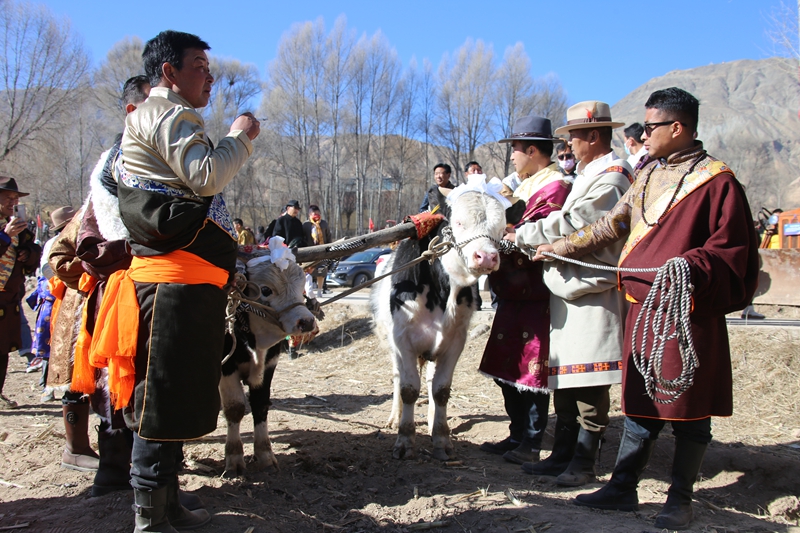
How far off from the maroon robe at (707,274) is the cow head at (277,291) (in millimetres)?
2123

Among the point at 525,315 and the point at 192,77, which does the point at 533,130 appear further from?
the point at 192,77

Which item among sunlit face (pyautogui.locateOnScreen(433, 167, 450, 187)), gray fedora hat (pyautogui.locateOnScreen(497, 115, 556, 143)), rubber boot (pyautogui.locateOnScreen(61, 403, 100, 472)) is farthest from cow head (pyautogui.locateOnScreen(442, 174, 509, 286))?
sunlit face (pyautogui.locateOnScreen(433, 167, 450, 187))

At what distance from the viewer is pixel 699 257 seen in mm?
2961

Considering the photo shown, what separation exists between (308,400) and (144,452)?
13.9 ft

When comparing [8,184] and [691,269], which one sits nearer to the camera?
[691,269]

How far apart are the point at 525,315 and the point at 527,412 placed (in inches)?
34.3

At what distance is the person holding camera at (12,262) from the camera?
18.9 ft

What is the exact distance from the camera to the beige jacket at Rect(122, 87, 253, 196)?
2500mm

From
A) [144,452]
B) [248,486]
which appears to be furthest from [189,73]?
[248,486]

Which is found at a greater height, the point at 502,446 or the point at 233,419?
the point at 233,419

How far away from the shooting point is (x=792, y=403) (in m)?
5.99

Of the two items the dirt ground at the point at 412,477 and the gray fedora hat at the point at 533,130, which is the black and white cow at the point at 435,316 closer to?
the dirt ground at the point at 412,477

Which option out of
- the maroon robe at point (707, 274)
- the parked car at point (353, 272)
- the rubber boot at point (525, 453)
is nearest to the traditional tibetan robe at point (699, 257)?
the maroon robe at point (707, 274)

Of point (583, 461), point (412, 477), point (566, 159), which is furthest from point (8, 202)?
point (566, 159)
